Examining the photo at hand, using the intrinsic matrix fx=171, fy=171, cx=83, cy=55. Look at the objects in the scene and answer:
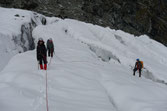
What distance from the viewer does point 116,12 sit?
47.2 meters

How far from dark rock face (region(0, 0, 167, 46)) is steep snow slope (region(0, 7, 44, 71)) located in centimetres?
1398

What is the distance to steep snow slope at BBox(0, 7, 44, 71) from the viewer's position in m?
15.6

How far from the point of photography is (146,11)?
49.7 metres

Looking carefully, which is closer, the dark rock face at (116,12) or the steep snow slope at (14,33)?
the steep snow slope at (14,33)

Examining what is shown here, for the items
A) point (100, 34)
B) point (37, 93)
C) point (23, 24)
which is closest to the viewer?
point (37, 93)

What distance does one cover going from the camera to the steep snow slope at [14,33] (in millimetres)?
15568

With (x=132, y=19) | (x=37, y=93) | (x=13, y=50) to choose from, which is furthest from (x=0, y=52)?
(x=132, y=19)

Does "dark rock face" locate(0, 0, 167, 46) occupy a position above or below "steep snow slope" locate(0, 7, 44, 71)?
above

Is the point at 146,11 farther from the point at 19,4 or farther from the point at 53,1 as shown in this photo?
the point at 19,4

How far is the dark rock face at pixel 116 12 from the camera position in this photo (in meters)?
40.1

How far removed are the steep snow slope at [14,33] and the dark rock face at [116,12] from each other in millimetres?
13980

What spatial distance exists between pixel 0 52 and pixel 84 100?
11.5 metres

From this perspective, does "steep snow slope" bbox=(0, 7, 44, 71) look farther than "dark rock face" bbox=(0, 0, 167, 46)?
No

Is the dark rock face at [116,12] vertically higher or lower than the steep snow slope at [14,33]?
higher
